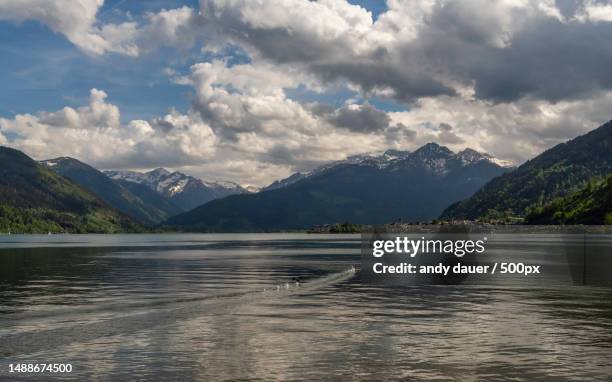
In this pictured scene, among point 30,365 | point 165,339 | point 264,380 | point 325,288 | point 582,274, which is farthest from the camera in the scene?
point 582,274

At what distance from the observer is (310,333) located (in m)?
47.7

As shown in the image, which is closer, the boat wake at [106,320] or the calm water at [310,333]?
the calm water at [310,333]

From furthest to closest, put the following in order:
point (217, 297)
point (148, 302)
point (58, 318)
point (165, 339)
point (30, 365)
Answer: point (217, 297), point (148, 302), point (58, 318), point (165, 339), point (30, 365)

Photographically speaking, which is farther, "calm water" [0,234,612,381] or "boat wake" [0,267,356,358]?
"boat wake" [0,267,356,358]

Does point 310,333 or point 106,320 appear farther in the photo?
point 106,320

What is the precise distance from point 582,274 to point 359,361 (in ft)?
272

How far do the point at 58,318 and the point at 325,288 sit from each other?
130ft

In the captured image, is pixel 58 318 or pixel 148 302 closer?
pixel 58 318

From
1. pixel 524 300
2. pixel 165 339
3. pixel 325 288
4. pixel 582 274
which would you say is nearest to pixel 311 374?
pixel 165 339

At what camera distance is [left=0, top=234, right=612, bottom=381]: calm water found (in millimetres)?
35625

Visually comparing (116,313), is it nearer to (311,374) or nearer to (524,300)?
(311,374)

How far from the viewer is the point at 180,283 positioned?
9244 centimetres

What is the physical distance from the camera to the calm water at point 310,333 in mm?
35625

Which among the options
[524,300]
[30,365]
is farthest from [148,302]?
[524,300]
